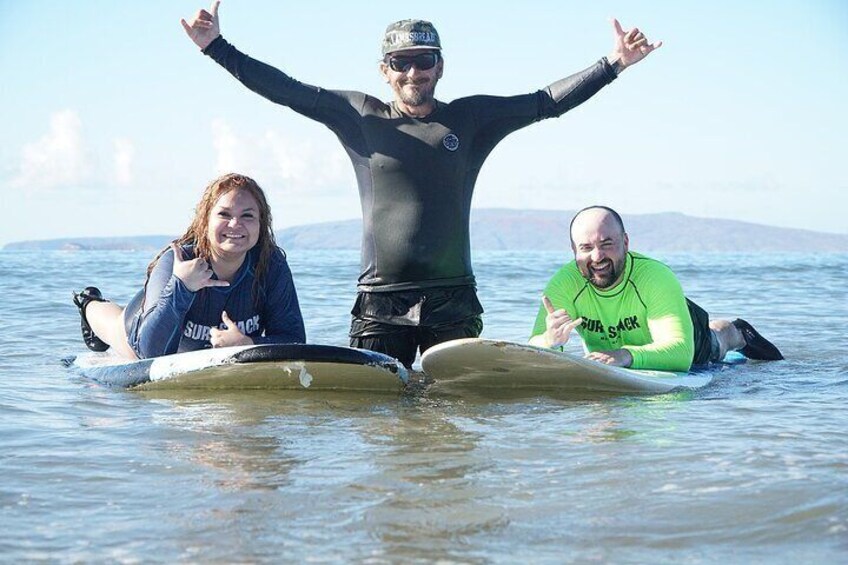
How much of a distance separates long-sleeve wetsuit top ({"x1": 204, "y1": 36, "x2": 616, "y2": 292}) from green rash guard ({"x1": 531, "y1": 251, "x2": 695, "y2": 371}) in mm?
876

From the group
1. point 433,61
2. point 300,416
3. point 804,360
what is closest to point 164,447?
point 300,416

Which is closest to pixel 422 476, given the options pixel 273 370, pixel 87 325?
pixel 273 370

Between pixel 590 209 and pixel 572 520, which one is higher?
pixel 590 209

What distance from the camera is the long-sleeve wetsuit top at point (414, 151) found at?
6.47 m

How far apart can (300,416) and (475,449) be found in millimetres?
1204

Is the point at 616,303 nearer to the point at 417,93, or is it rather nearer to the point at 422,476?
the point at 417,93

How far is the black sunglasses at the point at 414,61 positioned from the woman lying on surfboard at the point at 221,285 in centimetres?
109

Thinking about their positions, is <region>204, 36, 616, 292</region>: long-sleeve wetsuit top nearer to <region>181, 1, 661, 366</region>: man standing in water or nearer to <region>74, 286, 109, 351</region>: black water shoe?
<region>181, 1, 661, 366</region>: man standing in water

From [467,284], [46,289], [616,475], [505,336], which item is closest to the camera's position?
[616,475]

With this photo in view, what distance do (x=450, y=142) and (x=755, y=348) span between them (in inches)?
137

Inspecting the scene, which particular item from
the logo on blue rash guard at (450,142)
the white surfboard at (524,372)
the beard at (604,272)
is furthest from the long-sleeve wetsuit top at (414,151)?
the beard at (604,272)

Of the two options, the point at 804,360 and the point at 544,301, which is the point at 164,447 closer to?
the point at 544,301

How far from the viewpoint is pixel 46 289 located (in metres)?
17.6

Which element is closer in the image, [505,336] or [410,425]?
[410,425]
